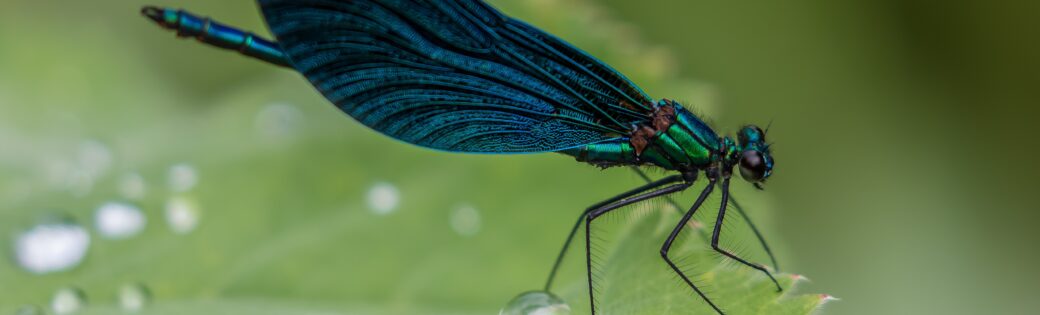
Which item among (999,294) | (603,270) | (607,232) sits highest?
(999,294)

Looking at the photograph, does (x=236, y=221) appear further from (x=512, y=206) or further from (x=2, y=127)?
(x=2, y=127)

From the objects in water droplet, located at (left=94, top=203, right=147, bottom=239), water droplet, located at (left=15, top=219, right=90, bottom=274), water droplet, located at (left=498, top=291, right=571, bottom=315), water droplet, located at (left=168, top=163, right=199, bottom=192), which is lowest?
water droplet, located at (left=498, top=291, right=571, bottom=315)

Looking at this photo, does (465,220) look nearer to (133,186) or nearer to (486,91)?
(486,91)

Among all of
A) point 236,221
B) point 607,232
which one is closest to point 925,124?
point 607,232

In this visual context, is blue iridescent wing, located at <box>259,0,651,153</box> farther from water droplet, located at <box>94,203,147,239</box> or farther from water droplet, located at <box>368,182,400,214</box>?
water droplet, located at <box>94,203,147,239</box>

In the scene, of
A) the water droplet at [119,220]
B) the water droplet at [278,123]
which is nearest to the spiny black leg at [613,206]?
the water droplet at [278,123]

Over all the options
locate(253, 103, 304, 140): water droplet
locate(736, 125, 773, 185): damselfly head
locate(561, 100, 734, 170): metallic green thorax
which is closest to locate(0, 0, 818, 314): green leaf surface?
locate(253, 103, 304, 140): water droplet

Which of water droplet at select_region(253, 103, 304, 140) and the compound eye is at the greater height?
water droplet at select_region(253, 103, 304, 140)
